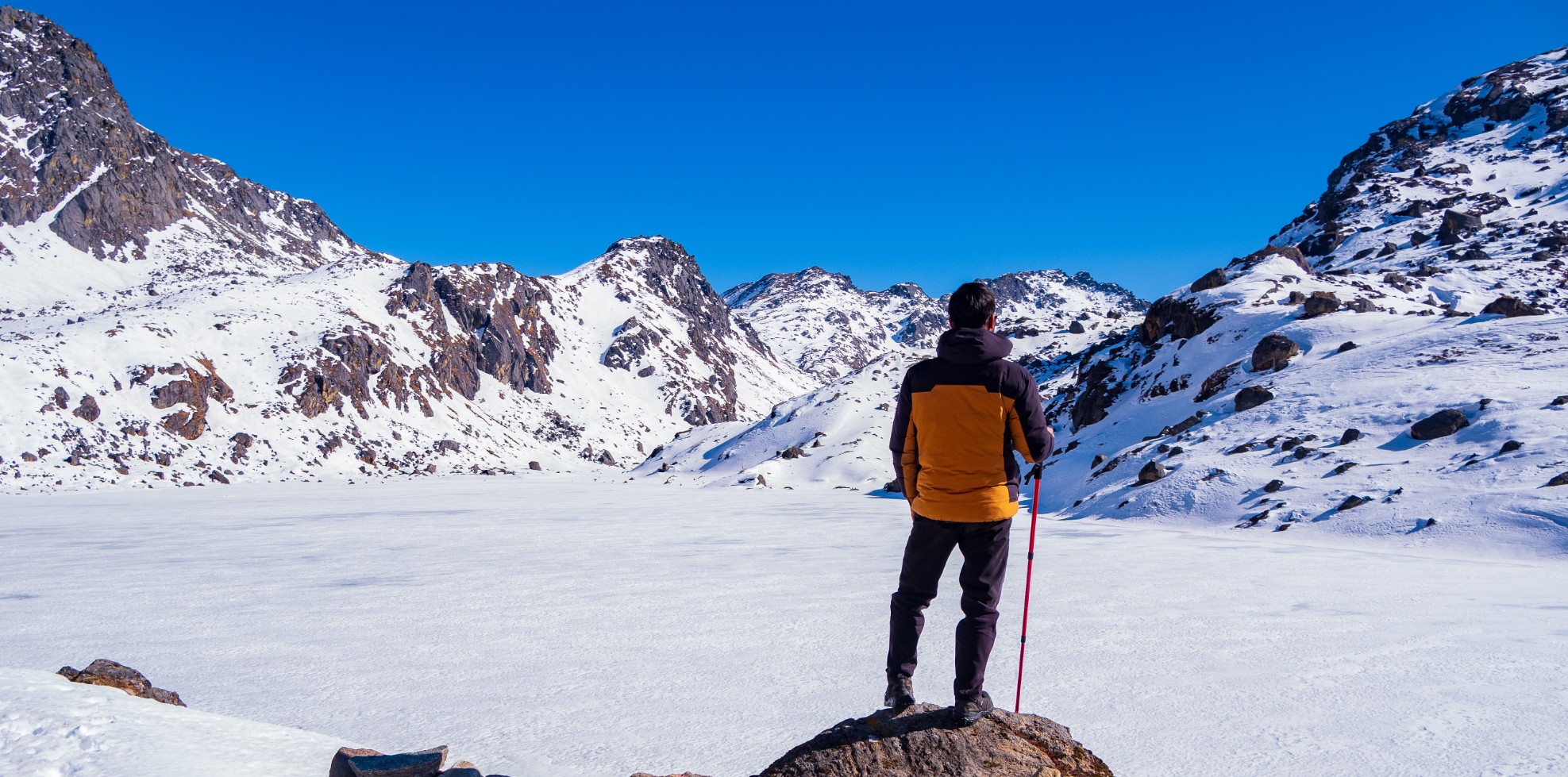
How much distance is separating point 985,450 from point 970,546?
550 mm

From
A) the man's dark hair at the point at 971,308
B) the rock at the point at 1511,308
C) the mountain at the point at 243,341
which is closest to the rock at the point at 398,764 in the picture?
the man's dark hair at the point at 971,308

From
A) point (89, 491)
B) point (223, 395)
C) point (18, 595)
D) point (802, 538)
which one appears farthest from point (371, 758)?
point (223, 395)

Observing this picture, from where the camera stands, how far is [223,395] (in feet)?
205

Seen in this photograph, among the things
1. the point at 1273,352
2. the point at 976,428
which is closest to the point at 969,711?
the point at 976,428

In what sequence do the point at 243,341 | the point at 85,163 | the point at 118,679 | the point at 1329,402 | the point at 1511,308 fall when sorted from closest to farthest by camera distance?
the point at 118,679, the point at 1329,402, the point at 1511,308, the point at 243,341, the point at 85,163

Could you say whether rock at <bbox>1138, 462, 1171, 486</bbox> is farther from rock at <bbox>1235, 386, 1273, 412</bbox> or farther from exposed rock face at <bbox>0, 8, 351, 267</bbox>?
exposed rock face at <bbox>0, 8, 351, 267</bbox>

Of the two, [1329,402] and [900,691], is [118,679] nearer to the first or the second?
[900,691]

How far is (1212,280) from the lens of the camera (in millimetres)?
38750

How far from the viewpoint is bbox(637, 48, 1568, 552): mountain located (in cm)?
1599

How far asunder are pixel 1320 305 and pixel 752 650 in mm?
Answer: 34031

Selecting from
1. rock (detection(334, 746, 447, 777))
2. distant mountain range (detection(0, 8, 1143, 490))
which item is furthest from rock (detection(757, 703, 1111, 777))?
distant mountain range (detection(0, 8, 1143, 490))

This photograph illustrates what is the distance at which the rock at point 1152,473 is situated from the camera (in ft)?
70.9

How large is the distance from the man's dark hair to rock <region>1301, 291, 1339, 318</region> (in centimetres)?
3358

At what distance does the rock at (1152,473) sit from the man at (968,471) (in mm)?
19736
